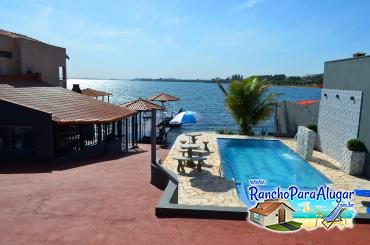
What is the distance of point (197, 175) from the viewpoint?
1378 centimetres

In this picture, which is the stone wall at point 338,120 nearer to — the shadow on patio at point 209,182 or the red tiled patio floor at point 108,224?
the shadow on patio at point 209,182

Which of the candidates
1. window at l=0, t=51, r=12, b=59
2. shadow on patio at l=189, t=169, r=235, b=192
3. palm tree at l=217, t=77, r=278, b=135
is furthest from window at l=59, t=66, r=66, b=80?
shadow on patio at l=189, t=169, r=235, b=192

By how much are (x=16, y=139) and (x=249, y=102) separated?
17048 mm

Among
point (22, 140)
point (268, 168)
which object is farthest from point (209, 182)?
point (22, 140)

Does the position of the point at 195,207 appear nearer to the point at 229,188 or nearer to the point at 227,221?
the point at 227,221

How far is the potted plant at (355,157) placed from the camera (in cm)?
1438

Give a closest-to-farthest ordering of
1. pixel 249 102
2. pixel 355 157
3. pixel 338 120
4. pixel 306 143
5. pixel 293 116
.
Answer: pixel 355 157 → pixel 338 120 → pixel 306 143 → pixel 293 116 → pixel 249 102

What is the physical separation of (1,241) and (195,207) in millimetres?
3794

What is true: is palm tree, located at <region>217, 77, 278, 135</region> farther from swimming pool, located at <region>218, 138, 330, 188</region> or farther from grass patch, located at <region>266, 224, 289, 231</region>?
grass patch, located at <region>266, 224, 289, 231</region>

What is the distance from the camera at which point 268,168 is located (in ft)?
54.5

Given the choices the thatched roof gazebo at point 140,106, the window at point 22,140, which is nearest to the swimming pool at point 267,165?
the thatched roof gazebo at point 140,106

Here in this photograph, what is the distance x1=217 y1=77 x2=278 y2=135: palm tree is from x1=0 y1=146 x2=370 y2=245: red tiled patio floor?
17.8 m

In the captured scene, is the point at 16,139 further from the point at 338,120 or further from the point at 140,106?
the point at 338,120

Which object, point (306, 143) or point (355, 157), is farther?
point (306, 143)
